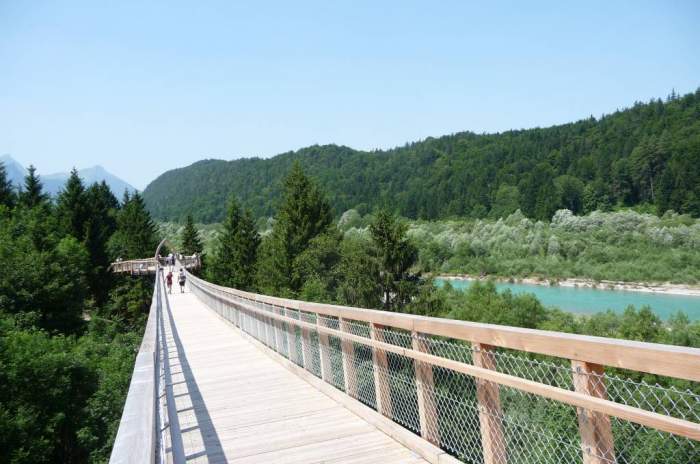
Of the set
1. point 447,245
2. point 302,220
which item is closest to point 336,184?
point 447,245

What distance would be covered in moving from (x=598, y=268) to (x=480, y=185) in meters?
90.0

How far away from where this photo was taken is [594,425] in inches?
116

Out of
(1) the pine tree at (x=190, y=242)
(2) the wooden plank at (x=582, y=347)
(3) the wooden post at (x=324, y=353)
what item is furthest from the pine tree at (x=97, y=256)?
(2) the wooden plank at (x=582, y=347)

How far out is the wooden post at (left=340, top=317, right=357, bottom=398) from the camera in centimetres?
630

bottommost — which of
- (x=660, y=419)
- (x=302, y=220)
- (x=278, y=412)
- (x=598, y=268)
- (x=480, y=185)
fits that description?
(x=598, y=268)

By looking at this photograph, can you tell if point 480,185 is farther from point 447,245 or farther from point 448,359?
point 448,359

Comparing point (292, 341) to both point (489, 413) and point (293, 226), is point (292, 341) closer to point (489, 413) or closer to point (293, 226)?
point (489, 413)

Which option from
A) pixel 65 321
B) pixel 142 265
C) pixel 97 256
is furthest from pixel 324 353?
pixel 97 256

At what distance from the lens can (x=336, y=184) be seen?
7392 inches

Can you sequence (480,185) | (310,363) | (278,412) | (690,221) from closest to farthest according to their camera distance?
(278,412), (310,363), (690,221), (480,185)

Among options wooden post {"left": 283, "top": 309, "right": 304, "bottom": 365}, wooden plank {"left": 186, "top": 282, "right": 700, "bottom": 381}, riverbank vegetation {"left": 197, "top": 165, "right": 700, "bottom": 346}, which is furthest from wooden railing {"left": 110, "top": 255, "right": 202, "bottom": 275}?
wooden plank {"left": 186, "top": 282, "right": 700, "bottom": 381}

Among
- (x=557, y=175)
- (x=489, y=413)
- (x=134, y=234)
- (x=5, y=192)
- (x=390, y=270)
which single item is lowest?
(x=390, y=270)

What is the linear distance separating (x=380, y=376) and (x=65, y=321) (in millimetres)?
42185

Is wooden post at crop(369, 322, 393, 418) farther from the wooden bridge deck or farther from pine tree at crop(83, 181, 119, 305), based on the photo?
pine tree at crop(83, 181, 119, 305)
